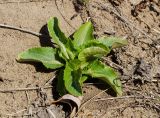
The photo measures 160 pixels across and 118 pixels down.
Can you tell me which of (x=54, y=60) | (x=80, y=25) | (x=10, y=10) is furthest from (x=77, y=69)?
(x=10, y=10)

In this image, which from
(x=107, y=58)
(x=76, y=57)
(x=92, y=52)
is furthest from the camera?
(x=107, y=58)

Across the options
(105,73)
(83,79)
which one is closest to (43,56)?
(83,79)

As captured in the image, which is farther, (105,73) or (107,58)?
(107,58)

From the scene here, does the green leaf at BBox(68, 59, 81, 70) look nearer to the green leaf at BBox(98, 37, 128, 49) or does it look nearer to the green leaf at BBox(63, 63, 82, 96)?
the green leaf at BBox(63, 63, 82, 96)

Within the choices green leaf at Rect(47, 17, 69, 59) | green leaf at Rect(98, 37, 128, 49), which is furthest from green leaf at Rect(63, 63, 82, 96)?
green leaf at Rect(98, 37, 128, 49)

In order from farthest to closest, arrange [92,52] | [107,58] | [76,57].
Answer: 1. [107,58]
2. [76,57]
3. [92,52]

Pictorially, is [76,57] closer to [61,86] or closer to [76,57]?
[76,57]

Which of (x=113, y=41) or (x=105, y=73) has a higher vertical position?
(x=113, y=41)

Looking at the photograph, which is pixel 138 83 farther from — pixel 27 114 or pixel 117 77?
pixel 27 114
